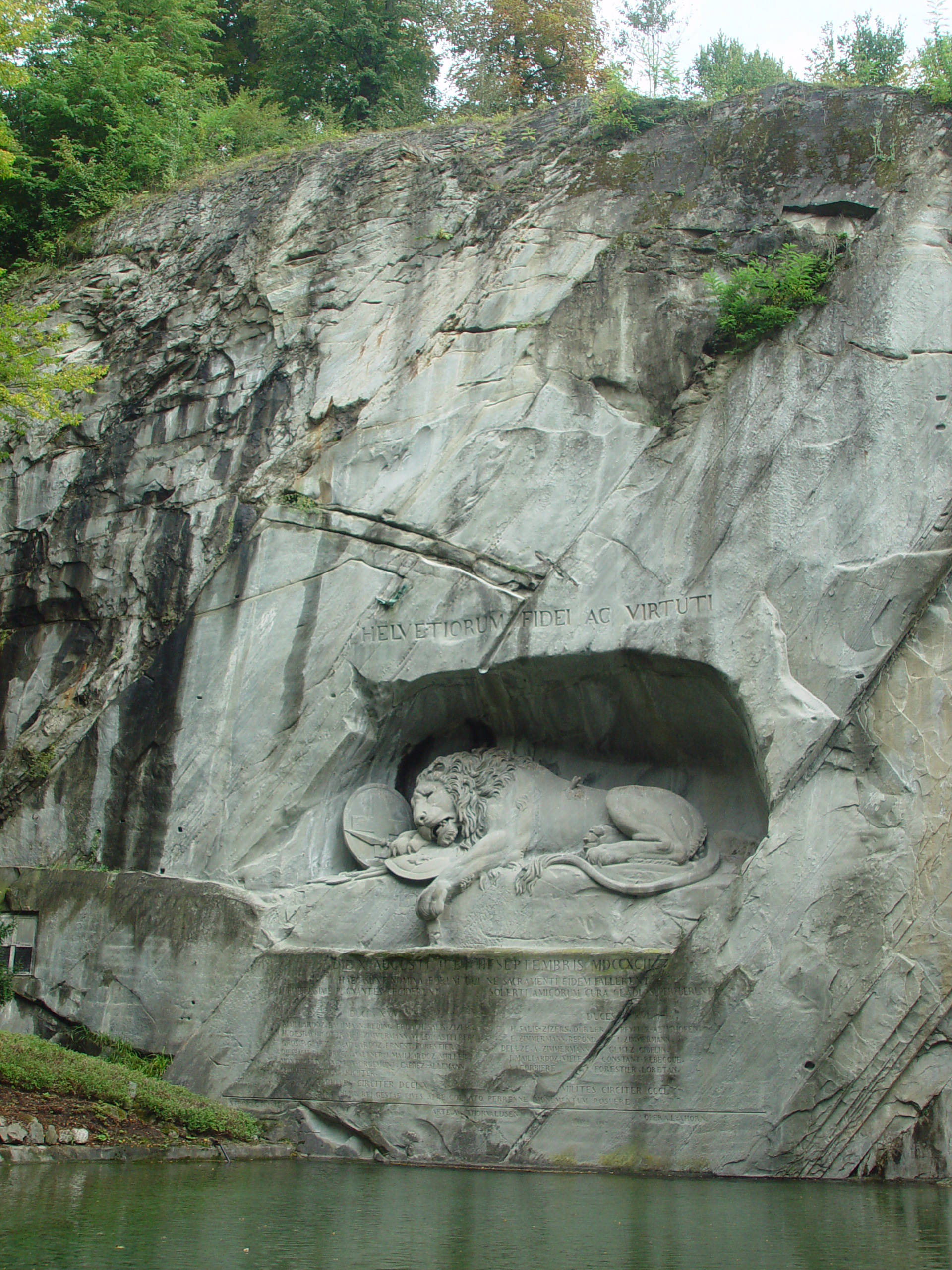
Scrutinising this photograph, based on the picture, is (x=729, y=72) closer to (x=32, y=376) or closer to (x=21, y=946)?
(x=32, y=376)

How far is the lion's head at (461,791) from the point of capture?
1052 centimetres

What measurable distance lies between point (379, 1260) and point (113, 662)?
845 centimetres

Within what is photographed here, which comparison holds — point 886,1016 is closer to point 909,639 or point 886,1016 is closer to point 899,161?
point 909,639

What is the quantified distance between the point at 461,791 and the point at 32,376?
669cm

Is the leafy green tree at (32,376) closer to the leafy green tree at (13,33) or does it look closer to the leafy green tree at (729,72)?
the leafy green tree at (13,33)

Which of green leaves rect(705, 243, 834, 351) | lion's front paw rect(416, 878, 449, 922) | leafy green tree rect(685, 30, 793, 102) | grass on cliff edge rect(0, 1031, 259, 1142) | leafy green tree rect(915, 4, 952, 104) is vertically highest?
leafy green tree rect(685, 30, 793, 102)

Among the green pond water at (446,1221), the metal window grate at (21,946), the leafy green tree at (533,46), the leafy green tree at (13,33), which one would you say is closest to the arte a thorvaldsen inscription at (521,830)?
the green pond water at (446,1221)

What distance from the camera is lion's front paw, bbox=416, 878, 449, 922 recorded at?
32.3 feet

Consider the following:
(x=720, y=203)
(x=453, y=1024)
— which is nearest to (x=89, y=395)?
(x=720, y=203)

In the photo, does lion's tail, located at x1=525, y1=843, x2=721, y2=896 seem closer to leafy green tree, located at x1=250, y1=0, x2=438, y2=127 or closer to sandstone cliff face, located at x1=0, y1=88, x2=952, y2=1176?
sandstone cliff face, located at x1=0, y1=88, x2=952, y2=1176

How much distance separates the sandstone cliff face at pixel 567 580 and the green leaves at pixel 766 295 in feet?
0.65

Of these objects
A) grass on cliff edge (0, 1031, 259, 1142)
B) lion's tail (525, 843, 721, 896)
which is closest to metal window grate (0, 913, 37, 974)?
grass on cliff edge (0, 1031, 259, 1142)

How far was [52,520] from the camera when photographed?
1329 centimetres

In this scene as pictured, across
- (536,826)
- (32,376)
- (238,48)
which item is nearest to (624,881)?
(536,826)
